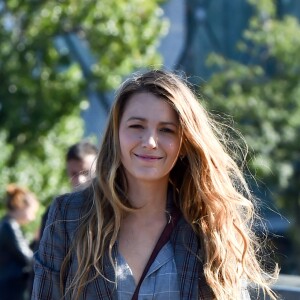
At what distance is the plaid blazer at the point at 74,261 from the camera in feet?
9.70

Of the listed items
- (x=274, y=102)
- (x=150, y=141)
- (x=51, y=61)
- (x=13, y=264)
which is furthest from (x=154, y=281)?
(x=274, y=102)

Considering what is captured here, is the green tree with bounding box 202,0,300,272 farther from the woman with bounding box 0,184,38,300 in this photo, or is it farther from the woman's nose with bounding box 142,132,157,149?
the woman's nose with bounding box 142,132,157,149

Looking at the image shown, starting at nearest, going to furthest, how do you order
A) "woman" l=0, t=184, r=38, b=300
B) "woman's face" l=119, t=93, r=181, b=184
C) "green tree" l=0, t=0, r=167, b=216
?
"woman's face" l=119, t=93, r=181, b=184 → "woman" l=0, t=184, r=38, b=300 → "green tree" l=0, t=0, r=167, b=216

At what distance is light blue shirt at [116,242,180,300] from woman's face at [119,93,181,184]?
0.28 m

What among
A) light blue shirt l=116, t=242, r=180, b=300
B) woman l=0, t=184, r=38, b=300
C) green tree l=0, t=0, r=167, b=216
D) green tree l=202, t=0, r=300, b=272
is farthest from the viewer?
green tree l=202, t=0, r=300, b=272

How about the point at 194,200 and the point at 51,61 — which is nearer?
the point at 194,200

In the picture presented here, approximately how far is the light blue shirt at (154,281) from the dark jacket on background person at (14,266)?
12.1 feet

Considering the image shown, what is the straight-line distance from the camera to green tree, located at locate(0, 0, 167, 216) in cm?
1162

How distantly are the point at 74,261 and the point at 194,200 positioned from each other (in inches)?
17.3

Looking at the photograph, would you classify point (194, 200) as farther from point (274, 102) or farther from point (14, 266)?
point (274, 102)

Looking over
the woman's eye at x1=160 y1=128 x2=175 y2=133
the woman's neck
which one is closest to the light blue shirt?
the woman's neck

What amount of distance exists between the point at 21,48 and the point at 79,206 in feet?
28.8

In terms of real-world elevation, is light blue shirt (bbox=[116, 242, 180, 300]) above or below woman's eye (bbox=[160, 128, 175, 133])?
below

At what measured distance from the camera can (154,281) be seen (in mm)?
2973
